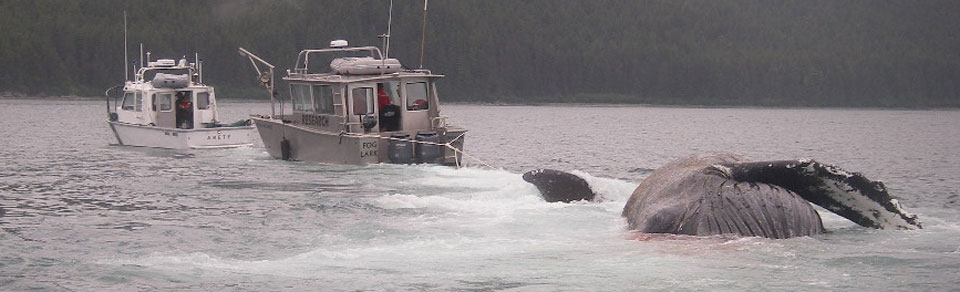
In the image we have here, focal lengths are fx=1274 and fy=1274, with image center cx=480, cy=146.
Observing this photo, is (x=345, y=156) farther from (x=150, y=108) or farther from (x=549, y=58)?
(x=549, y=58)

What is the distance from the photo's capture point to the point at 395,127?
35.2m

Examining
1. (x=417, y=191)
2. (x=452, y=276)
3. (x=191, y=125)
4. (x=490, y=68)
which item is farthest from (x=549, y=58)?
(x=452, y=276)

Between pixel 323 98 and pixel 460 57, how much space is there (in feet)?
436

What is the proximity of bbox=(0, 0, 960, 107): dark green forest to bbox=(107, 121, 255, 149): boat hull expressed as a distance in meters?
99.4

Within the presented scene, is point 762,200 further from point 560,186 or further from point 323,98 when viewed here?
point 323,98

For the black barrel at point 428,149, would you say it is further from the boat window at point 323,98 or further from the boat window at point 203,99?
the boat window at point 203,99

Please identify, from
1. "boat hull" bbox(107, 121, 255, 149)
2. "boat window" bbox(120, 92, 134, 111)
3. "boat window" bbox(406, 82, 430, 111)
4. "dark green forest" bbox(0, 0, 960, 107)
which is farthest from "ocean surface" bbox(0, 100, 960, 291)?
"dark green forest" bbox(0, 0, 960, 107)

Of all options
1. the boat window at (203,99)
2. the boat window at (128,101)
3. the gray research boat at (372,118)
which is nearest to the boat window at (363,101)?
the gray research boat at (372,118)

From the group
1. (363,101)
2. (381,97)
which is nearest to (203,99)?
(363,101)

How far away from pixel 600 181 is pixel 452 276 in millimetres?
10569

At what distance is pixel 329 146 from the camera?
34781 millimetres

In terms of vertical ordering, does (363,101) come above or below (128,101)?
above

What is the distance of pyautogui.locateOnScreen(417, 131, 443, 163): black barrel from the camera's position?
109ft

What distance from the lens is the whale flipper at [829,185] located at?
665 inches
